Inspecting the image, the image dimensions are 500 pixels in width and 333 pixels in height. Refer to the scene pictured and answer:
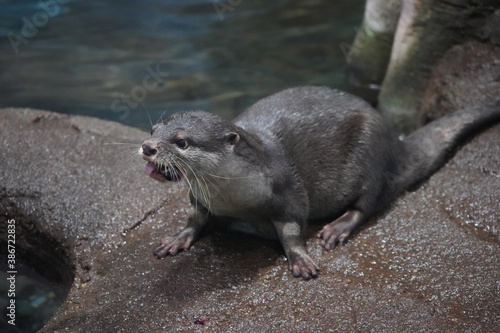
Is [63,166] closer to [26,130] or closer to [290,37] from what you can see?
[26,130]

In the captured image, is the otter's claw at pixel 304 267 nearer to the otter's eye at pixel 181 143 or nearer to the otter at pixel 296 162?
the otter at pixel 296 162

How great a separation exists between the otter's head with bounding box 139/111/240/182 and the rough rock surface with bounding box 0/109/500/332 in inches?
21.5

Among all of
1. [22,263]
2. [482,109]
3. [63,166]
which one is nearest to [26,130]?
[63,166]

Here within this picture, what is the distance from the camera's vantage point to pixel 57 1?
753 centimetres

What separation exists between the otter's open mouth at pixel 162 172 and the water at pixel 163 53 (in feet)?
9.93

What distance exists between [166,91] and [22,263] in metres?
2.81

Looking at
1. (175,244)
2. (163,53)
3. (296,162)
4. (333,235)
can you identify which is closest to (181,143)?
(175,244)

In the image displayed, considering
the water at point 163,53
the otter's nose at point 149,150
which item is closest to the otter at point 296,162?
the otter's nose at point 149,150

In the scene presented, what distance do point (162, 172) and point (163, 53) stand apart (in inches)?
158

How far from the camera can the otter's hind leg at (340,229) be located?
3.67 meters

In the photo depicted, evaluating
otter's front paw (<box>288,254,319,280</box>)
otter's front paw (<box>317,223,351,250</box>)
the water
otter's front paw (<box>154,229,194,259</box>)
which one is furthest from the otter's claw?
the water

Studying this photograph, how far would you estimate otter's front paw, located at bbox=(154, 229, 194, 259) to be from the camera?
360 centimetres

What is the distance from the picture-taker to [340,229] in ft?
12.2

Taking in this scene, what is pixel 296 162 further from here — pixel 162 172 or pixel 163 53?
pixel 163 53
